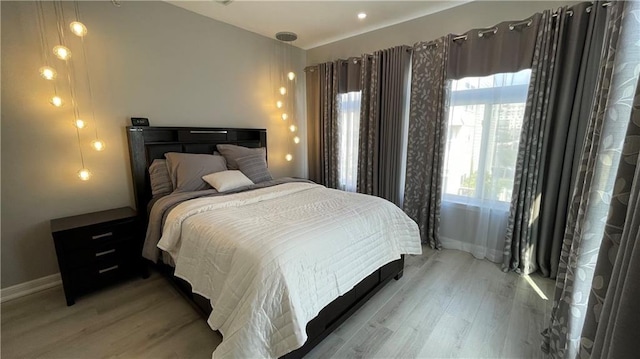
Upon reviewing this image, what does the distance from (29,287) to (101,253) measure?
690 mm

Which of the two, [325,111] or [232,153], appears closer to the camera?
[232,153]

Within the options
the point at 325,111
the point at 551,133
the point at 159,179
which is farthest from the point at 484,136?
the point at 159,179

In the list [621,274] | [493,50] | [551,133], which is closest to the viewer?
[621,274]

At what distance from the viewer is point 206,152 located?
2924mm

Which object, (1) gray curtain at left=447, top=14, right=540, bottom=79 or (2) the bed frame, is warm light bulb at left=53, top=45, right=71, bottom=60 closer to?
(2) the bed frame

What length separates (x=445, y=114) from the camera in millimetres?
2660

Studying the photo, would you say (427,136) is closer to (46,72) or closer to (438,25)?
(438,25)

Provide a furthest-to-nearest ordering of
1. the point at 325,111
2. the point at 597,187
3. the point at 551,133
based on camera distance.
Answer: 1. the point at 325,111
2. the point at 551,133
3. the point at 597,187

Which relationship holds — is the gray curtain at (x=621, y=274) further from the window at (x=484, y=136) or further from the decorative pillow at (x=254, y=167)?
the decorative pillow at (x=254, y=167)

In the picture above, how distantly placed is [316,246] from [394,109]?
2.19 metres

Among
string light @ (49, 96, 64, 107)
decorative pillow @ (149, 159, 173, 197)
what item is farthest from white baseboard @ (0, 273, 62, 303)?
string light @ (49, 96, 64, 107)

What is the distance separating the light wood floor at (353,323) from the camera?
5.08ft

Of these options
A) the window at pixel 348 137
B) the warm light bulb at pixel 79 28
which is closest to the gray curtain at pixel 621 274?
the window at pixel 348 137

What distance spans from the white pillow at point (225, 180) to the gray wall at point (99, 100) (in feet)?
2.56
